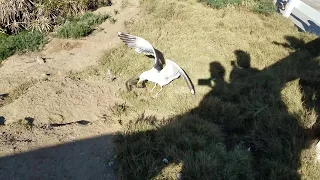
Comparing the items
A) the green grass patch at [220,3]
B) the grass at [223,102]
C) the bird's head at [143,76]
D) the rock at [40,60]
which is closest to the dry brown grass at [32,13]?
the rock at [40,60]

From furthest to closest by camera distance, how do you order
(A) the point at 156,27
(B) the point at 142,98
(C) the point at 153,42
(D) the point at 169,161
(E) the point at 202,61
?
(A) the point at 156,27 < (C) the point at 153,42 < (E) the point at 202,61 < (B) the point at 142,98 < (D) the point at 169,161

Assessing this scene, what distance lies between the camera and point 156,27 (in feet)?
24.7

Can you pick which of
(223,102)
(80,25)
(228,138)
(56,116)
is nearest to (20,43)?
(80,25)

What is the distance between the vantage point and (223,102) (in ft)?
16.8

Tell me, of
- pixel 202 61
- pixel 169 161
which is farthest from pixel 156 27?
pixel 169 161

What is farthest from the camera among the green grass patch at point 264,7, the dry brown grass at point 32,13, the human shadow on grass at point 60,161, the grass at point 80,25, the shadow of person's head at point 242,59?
the green grass patch at point 264,7

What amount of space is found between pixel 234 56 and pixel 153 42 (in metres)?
1.85

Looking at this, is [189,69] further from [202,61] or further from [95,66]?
[95,66]

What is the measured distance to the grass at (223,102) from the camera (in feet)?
12.7

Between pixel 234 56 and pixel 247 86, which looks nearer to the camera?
pixel 247 86

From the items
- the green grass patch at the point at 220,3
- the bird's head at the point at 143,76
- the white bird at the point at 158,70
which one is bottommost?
the bird's head at the point at 143,76

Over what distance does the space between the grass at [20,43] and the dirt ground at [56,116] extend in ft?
0.61

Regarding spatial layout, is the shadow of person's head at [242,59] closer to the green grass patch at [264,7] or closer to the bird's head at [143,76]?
the bird's head at [143,76]

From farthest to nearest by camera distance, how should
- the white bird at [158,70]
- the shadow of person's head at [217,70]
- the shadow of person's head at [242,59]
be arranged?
1. the shadow of person's head at [242,59]
2. the shadow of person's head at [217,70]
3. the white bird at [158,70]
